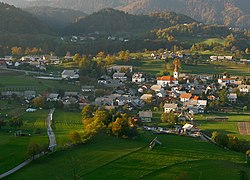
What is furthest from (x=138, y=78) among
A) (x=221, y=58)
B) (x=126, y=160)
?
(x=126, y=160)

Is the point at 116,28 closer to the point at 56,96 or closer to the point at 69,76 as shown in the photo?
the point at 69,76

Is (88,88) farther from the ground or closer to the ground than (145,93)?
farther from the ground

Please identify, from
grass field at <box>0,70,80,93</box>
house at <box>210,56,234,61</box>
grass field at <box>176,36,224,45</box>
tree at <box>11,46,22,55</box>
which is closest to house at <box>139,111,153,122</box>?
grass field at <box>0,70,80,93</box>

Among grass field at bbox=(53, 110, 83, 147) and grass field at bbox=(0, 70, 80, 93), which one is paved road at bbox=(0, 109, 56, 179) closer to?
grass field at bbox=(53, 110, 83, 147)

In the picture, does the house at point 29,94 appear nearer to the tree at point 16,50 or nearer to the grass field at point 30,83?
the grass field at point 30,83

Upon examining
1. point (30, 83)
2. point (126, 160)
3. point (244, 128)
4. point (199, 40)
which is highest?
point (199, 40)

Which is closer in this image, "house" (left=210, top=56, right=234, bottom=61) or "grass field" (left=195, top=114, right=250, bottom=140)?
"grass field" (left=195, top=114, right=250, bottom=140)

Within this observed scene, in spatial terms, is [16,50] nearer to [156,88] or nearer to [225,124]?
[156,88]
